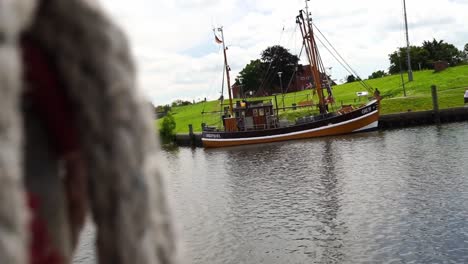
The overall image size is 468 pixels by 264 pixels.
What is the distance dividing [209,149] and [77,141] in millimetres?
35015

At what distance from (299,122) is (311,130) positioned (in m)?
1.40

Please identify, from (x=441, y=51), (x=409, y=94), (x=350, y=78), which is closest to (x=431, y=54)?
(x=441, y=51)

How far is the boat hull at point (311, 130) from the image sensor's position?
103ft

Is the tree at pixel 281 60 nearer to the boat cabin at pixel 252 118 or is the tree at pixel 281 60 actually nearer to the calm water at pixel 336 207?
the boat cabin at pixel 252 118

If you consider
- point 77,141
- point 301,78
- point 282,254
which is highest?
point 301,78

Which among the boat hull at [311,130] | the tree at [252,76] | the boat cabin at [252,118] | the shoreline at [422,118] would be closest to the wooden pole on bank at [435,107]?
the shoreline at [422,118]

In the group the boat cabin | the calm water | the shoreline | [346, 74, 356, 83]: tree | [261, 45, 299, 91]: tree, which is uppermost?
[261, 45, 299, 91]: tree

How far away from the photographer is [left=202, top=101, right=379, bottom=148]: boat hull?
103 ft

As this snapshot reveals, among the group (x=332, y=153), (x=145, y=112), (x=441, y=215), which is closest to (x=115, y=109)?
(x=145, y=112)

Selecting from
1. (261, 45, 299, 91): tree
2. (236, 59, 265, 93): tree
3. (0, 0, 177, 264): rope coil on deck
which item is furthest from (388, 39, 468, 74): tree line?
(0, 0, 177, 264): rope coil on deck

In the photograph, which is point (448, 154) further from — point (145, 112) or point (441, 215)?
point (145, 112)

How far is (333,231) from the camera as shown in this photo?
11250 millimetres

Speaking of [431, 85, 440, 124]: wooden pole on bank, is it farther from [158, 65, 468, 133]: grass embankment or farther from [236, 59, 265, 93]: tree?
[236, 59, 265, 93]: tree

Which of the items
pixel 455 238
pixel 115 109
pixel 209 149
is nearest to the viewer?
pixel 115 109
